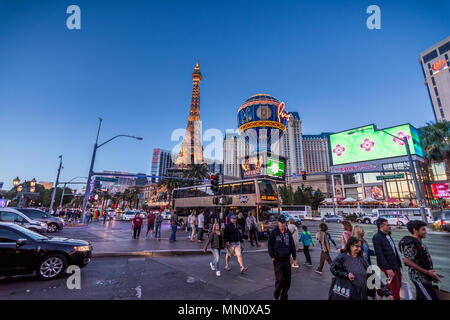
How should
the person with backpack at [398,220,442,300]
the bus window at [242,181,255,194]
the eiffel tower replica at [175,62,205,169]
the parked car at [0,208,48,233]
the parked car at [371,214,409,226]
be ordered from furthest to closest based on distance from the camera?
the eiffel tower replica at [175,62,205,169], the parked car at [371,214,409,226], the bus window at [242,181,255,194], the parked car at [0,208,48,233], the person with backpack at [398,220,442,300]

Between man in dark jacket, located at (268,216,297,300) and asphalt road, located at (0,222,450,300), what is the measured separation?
2.45ft

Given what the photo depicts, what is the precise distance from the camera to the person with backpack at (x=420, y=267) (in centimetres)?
340

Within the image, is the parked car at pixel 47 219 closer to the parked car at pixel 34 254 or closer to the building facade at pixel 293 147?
the parked car at pixel 34 254

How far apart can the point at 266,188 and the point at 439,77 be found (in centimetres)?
10762

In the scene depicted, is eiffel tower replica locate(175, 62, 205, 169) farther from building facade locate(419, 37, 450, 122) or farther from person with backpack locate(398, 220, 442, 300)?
building facade locate(419, 37, 450, 122)

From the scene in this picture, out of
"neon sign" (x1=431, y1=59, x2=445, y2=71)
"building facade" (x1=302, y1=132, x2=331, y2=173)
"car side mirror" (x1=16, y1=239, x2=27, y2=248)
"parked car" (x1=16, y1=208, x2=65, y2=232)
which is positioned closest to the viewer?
"car side mirror" (x1=16, y1=239, x2=27, y2=248)

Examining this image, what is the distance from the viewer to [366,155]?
5950 centimetres

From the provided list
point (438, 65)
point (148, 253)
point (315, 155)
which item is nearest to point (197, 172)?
point (148, 253)

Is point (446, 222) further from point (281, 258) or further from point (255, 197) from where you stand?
point (281, 258)

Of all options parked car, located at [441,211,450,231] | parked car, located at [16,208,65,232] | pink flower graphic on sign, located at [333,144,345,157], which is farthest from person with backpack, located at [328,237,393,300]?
pink flower graphic on sign, located at [333,144,345,157]

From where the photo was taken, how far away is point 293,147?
157 meters

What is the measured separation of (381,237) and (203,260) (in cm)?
693

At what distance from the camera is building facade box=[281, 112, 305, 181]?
507 feet
